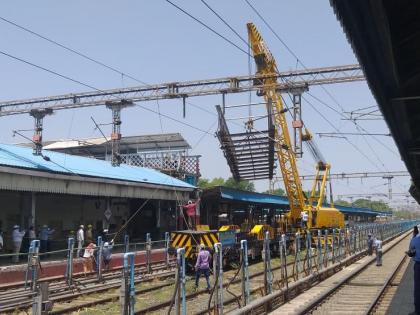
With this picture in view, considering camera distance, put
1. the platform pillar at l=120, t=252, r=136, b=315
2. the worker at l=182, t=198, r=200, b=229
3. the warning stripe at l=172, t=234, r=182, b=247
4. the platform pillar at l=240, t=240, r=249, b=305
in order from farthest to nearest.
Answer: the worker at l=182, t=198, r=200, b=229
the warning stripe at l=172, t=234, r=182, b=247
the platform pillar at l=240, t=240, r=249, b=305
the platform pillar at l=120, t=252, r=136, b=315

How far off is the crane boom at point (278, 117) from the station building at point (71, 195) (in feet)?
20.5

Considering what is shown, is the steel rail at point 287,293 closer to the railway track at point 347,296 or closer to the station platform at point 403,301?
the railway track at point 347,296

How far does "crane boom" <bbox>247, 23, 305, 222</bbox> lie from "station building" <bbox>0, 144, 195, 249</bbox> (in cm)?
624

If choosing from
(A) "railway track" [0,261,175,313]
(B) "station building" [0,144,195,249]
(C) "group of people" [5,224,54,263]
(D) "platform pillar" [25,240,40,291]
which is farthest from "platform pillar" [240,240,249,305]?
(B) "station building" [0,144,195,249]

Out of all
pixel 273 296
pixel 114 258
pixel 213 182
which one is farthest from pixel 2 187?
pixel 213 182

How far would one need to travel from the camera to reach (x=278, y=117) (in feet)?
109

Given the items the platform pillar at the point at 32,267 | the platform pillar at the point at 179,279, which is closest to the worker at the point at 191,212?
the platform pillar at the point at 32,267

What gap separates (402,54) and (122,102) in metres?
35.5

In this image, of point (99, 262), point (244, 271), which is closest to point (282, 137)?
point (99, 262)

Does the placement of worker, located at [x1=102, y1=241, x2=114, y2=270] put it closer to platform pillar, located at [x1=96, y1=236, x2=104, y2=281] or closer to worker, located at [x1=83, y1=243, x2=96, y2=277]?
platform pillar, located at [x1=96, y1=236, x2=104, y2=281]

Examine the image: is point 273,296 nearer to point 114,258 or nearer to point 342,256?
point 114,258

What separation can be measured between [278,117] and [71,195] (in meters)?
13.3

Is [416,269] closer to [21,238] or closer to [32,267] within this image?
[32,267]

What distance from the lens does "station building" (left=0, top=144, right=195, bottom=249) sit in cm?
2197
